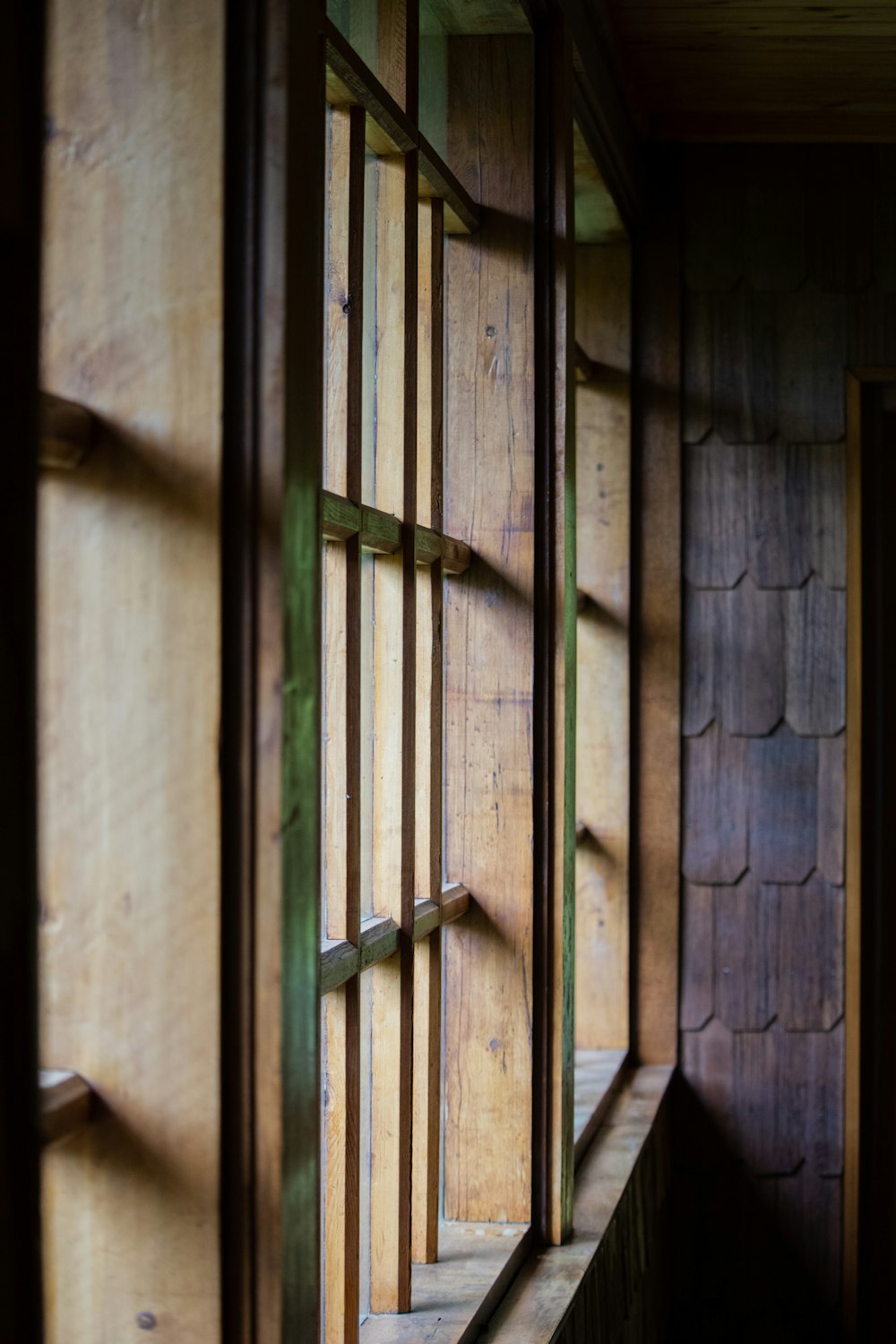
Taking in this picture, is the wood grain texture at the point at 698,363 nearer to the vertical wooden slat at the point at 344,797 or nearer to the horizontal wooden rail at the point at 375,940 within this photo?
the horizontal wooden rail at the point at 375,940

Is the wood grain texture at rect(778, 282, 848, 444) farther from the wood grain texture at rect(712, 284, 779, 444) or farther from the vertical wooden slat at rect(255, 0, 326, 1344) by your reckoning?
the vertical wooden slat at rect(255, 0, 326, 1344)

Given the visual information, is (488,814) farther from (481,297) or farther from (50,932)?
(50,932)

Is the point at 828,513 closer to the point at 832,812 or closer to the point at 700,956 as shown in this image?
the point at 832,812

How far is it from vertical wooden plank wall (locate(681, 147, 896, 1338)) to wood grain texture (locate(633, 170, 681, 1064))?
0.12 feet

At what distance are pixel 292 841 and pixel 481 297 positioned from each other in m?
1.12

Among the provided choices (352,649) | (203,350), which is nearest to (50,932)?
(203,350)

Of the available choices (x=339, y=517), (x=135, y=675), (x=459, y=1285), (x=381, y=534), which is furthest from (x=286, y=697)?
(x=459, y=1285)

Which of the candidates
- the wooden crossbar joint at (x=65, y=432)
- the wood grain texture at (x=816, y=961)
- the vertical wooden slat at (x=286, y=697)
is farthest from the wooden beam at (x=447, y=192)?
the wood grain texture at (x=816, y=961)

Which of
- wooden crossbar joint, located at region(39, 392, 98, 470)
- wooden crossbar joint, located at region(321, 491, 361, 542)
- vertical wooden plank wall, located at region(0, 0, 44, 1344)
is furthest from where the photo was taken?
wooden crossbar joint, located at region(321, 491, 361, 542)

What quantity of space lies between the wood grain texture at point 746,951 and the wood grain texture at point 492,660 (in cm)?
118

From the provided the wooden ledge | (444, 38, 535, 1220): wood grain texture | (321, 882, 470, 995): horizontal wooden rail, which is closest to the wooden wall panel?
the wooden ledge

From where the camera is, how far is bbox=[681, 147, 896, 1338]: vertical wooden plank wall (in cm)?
279

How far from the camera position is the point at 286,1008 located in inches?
32.5

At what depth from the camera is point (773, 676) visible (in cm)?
281
